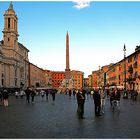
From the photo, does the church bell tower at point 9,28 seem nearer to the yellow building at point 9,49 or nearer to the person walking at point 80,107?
the yellow building at point 9,49

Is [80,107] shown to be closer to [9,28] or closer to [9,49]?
[9,49]

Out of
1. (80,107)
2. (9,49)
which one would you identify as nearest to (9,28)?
(9,49)

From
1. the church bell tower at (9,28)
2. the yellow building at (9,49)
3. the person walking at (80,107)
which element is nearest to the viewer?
the person walking at (80,107)

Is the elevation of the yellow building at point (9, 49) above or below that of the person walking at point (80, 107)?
above

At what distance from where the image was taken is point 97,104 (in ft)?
65.2

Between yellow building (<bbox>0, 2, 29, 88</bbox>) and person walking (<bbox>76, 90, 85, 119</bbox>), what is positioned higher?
yellow building (<bbox>0, 2, 29, 88</bbox>)

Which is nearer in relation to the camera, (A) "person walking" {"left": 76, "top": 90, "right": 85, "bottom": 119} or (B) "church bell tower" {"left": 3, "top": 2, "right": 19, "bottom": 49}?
(A) "person walking" {"left": 76, "top": 90, "right": 85, "bottom": 119}

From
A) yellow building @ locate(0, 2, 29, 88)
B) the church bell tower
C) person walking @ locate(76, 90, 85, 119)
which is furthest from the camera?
the church bell tower

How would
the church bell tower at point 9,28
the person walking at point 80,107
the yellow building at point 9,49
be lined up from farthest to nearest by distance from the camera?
1. the church bell tower at point 9,28
2. the yellow building at point 9,49
3. the person walking at point 80,107

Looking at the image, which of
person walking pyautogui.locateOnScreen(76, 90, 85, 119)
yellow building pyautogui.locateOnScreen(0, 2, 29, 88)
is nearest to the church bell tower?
yellow building pyautogui.locateOnScreen(0, 2, 29, 88)

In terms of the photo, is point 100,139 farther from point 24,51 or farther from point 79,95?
point 24,51

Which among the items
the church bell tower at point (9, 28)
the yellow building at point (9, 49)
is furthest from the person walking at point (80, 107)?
the church bell tower at point (9, 28)

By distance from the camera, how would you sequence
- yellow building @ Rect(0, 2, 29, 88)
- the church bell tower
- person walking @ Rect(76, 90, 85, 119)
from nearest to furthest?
person walking @ Rect(76, 90, 85, 119)
yellow building @ Rect(0, 2, 29, 88)
the church bell tower

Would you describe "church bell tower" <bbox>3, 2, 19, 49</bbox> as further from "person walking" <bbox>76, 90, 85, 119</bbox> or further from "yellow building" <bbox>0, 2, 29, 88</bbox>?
"person walking" <bbox>76, 90, 85, 119</bbox>
